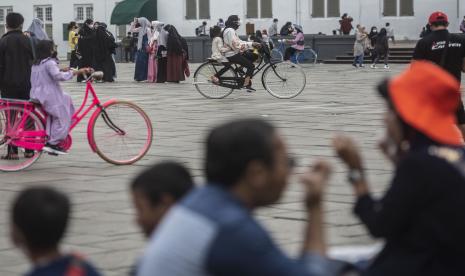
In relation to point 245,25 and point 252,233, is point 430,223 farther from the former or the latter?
point 245,25

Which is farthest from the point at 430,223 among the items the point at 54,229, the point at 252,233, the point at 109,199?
the point at 109,199

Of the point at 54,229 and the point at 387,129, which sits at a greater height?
the point at 387,129

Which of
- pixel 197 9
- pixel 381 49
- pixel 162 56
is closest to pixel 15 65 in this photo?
pixel 162 56

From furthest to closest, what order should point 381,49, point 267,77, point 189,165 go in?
point 381,49 < point 267,77 < point 189,165

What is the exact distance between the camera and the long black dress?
28.6m

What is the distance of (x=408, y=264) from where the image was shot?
388cm

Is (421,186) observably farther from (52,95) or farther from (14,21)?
(14,21)

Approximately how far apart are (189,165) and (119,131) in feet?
2.38

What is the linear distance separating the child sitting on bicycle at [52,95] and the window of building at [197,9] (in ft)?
140

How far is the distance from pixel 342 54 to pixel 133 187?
4235cm

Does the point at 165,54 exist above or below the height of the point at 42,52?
below

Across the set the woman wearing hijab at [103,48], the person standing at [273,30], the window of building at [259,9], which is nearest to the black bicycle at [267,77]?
the woman wearing hijab at [103,48]

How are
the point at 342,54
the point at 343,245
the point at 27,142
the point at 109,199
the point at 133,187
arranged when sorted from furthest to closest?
the point at 342,54 → the point at 27,142 → the point at 109,199 → the point at 343,245 → the point at 133,187

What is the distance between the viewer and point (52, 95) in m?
11.1
